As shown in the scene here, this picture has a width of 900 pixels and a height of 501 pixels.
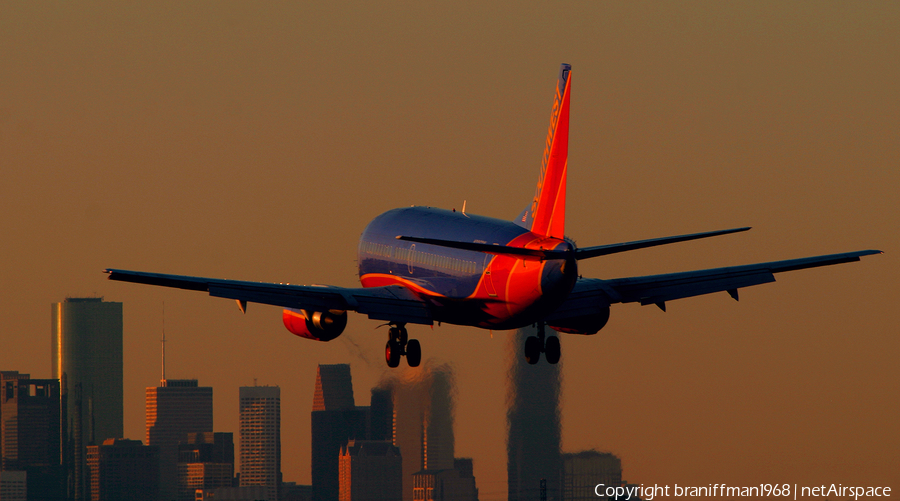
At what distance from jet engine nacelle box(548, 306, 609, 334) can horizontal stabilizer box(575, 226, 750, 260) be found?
36.2 feet

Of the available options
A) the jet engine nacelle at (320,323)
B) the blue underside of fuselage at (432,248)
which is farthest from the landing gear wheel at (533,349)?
the jet engine nacelle at (320,323)

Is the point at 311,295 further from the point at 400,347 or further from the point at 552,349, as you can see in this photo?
the point at 552,349

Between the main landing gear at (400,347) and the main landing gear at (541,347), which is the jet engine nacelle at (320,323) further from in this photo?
the main landing gear at (541,347)

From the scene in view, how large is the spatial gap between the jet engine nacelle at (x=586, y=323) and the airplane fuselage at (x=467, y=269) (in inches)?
245

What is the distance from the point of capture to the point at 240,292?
222 feet

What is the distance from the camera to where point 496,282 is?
6950 cm

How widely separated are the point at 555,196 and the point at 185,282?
17526mm

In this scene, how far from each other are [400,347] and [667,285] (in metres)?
14.1

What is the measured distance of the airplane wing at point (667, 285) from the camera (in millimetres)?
74188

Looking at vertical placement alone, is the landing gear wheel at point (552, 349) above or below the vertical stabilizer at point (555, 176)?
below

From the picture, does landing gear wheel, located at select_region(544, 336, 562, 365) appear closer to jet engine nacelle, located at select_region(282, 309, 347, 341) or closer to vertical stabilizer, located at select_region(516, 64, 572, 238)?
vertical stabilizer, located at select_region(516, 64, 572, 238)

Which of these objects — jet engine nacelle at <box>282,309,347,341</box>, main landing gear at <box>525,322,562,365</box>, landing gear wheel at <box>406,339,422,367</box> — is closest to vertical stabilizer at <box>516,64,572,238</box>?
main landing gear at <box>525,322,562,365</box>

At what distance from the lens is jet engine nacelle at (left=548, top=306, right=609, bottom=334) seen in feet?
249

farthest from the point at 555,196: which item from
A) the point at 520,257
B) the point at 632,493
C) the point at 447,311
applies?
the point at 632,493
